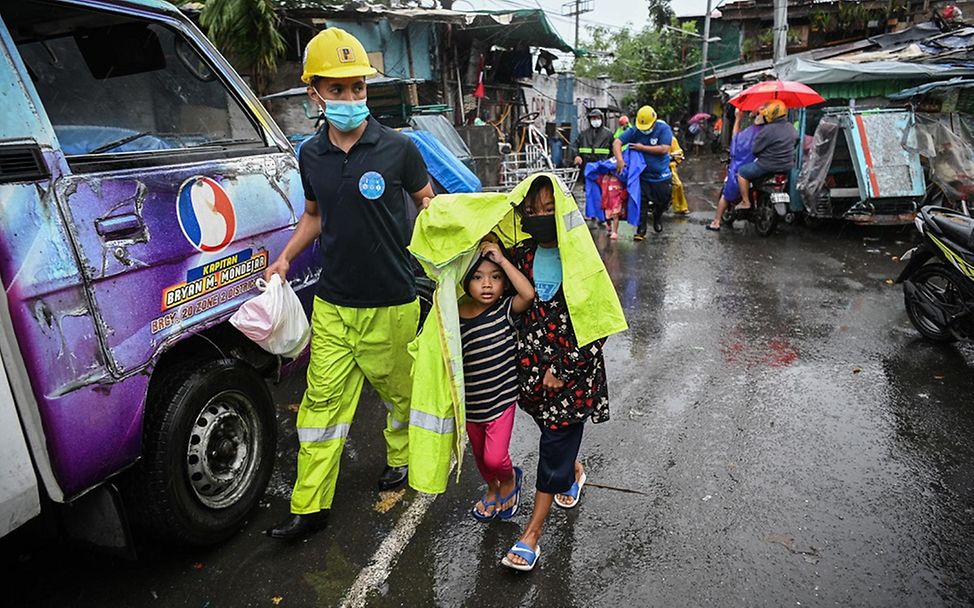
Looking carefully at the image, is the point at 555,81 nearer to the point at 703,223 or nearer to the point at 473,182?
the point at 703,223

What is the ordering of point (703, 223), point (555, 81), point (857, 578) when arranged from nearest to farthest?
1. point (857, 578)
2. point (703, 223)
3. point (555, 81)

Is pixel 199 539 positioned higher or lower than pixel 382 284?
lower

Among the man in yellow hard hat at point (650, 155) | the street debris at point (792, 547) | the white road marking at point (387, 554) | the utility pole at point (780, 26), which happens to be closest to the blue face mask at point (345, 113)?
the white road marking at point (387, 554)

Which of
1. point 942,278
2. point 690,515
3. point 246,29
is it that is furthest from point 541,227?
point 246,29

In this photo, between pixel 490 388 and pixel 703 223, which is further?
pixel 703 223

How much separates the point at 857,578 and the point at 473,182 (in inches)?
160

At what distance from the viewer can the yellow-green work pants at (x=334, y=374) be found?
285 centimetres

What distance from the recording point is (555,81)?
2177 cm

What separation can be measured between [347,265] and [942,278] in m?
4.79

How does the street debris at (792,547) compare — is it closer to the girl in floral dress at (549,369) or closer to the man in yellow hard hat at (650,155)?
the girl in floral dress at (549,369)

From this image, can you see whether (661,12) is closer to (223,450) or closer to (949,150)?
(949,150)

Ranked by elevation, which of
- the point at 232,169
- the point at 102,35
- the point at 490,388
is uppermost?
the point at 102,35

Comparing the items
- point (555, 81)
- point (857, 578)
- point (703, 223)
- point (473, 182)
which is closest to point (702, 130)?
point (555, 81)

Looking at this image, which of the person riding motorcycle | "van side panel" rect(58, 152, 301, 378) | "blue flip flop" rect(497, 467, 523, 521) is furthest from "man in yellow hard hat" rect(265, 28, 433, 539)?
the person riding motorcycle
